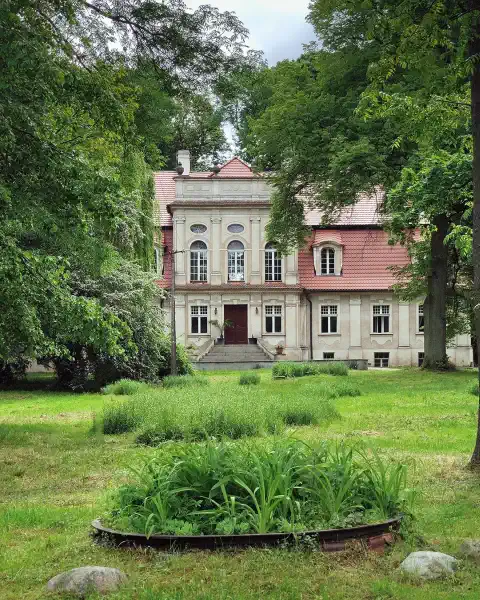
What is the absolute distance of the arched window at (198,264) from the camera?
169 feet

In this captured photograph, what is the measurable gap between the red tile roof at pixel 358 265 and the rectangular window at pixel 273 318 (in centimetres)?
206

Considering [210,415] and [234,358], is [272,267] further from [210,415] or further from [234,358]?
[210,415]

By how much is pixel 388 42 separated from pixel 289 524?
5.98 m

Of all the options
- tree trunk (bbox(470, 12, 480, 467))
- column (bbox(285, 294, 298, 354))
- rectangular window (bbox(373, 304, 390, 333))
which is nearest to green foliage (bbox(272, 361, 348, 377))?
column (bbox(285, 294, 298, 354))

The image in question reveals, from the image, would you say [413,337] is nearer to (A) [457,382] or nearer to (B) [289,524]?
(A) [457,382]

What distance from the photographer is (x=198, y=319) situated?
51.0m

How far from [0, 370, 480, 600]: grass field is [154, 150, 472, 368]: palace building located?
33.9 metres

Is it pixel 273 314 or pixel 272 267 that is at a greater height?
pixel 272 267

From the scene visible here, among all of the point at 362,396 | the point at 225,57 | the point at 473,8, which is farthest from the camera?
the point at 362,396

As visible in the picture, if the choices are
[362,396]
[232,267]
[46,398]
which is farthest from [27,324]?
[232,267]

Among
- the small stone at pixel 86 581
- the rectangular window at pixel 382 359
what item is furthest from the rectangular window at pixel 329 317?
the small stone at pixel 86 581

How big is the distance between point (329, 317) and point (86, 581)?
153ft

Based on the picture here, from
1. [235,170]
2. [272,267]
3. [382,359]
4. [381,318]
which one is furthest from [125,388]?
[381,318]

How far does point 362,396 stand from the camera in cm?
2277
